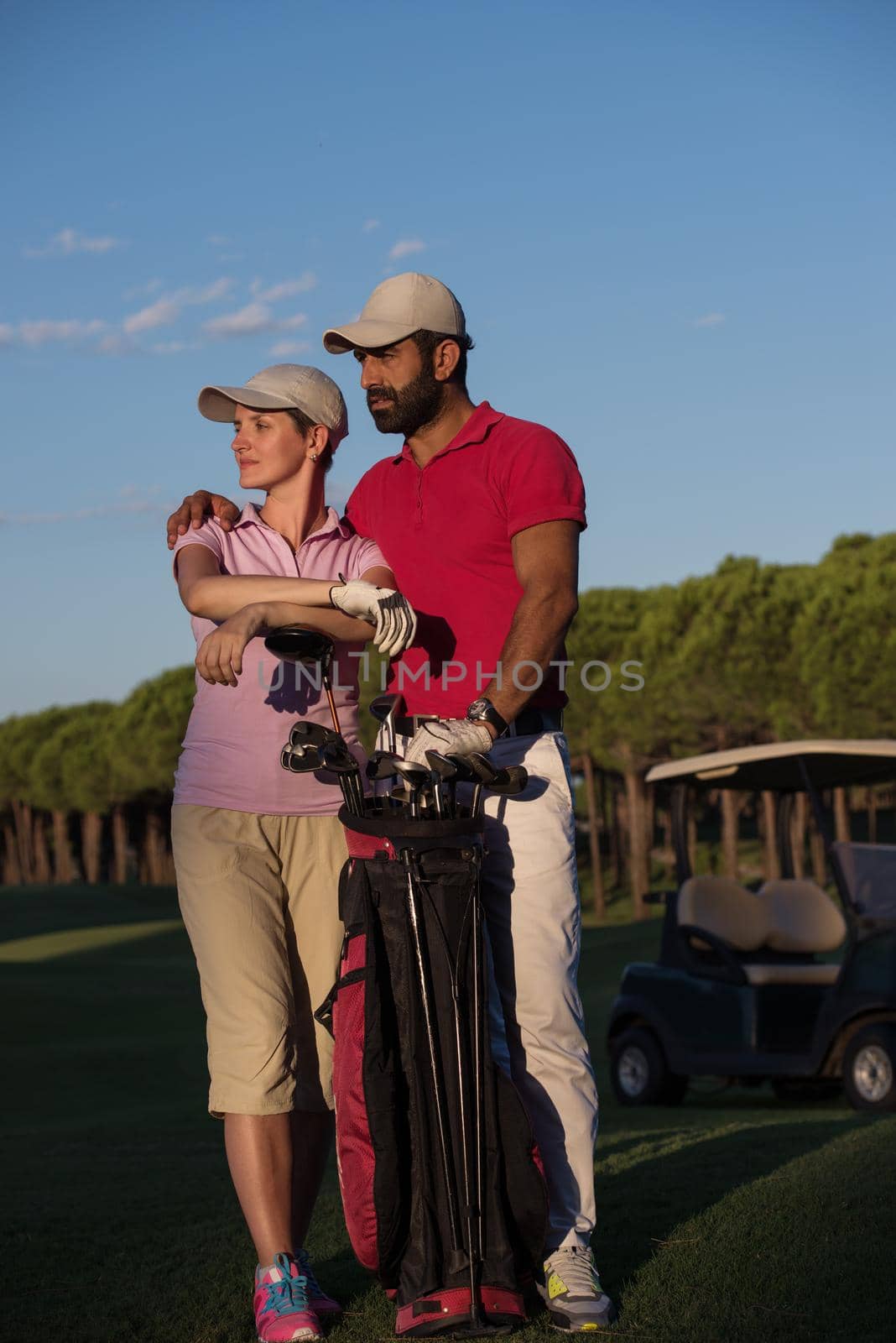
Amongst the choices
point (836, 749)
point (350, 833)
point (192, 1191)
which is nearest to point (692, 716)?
point (836, 749)

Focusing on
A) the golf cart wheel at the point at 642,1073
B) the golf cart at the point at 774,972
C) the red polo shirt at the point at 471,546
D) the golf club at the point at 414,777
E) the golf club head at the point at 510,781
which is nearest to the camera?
the golf club at the point at 414,777

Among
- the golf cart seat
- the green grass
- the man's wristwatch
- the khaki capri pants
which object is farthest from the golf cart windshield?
the man's wristwatch

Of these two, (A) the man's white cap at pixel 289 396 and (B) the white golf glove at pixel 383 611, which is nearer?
(B) the white golf glove at pixel 383 611

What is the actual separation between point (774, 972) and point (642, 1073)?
1.44m

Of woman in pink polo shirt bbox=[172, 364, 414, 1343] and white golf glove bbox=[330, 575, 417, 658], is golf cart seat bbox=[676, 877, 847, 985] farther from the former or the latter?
white golf glove bbox=[330, 575, 417, 658]

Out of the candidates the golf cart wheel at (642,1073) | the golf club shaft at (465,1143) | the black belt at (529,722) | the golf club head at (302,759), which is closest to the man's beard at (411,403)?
the black belt at (529,722)

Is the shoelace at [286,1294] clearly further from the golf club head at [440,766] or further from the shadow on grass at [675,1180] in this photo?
the golf club head at [440,766]

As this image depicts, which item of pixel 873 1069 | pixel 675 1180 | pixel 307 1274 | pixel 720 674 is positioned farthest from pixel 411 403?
pixel 720 674

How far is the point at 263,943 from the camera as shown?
3.98 m

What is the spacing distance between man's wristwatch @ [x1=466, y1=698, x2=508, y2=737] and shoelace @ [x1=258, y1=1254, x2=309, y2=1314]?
130 cm

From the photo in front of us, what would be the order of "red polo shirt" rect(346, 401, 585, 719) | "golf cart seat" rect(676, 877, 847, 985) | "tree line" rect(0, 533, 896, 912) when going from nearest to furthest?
1. "red polo shirt" rect(346, 401, 585, 719)
2. "golf cart seat" rect(676, 877, 847, 985)
3. "tree line" rect(0, 533, 896, 912)

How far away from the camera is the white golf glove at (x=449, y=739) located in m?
3.70

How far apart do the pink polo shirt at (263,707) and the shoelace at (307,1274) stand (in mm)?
1036

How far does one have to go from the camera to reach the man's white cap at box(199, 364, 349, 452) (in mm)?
4340
